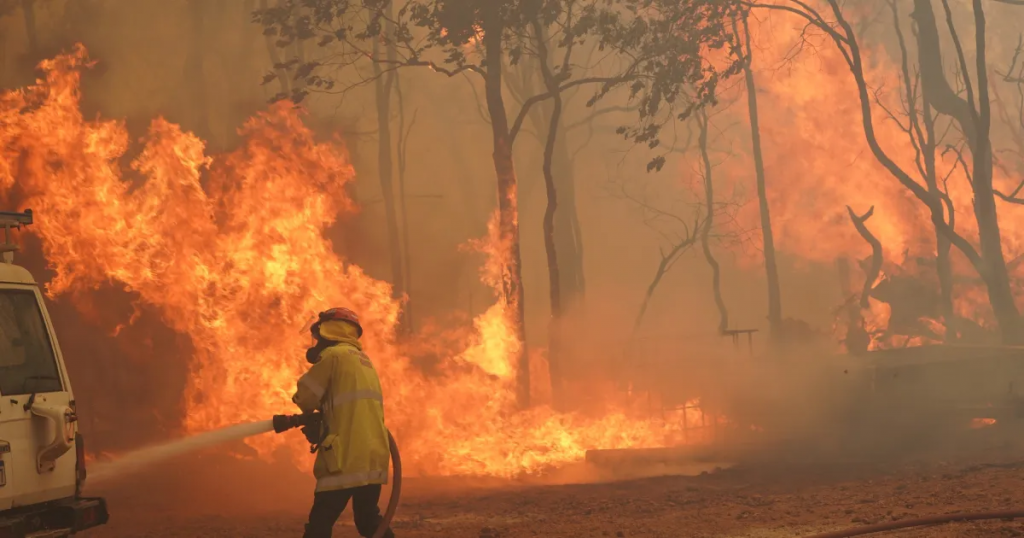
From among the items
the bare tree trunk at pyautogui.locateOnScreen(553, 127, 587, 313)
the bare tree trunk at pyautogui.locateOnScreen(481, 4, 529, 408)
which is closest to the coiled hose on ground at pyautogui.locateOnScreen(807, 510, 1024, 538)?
the bare tree trunk at pyautogui.locateOnScreen(481, 4, 529, 408)

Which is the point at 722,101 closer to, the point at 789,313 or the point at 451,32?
the point at 789,313

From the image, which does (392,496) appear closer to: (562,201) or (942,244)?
(562,201)

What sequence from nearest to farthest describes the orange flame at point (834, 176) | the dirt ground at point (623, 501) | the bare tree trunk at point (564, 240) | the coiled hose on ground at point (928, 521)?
the coiled hose on ground at point (928, 521) → the dirt ground at point (623, 501) → the bare tree trunk at point (564, 240) → the orange flame at point (834, 176)

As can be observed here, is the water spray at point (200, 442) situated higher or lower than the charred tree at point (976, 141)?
lower

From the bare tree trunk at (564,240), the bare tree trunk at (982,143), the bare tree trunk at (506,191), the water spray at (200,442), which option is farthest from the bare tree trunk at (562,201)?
the water spray at (200,442)

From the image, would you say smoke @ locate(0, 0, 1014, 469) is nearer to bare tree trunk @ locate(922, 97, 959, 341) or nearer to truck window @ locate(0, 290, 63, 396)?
bare tree trunk @ locate(922, 97, 959, 341)

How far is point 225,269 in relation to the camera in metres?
14.8

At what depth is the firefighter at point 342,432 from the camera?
5.92 meters

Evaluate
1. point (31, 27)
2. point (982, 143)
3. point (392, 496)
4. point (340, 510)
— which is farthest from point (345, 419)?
point (31, 27)

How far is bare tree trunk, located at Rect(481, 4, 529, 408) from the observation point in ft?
61.2

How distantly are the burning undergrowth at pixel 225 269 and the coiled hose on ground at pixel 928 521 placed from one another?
25.4ft

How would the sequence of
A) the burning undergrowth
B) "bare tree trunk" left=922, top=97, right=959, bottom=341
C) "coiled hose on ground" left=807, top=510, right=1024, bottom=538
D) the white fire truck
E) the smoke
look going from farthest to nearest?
"bare tree trunk" left=922, top=97, right=959, bottom=341, the smoke, the burning undergrowth, "coiled hose on ground" left=807, top=510, right=1024, bottom=538, the white fire truck

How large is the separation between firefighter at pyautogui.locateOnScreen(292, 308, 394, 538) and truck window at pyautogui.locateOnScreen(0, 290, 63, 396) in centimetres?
164

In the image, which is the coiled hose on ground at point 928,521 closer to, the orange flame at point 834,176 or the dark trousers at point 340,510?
the dark trousers at point 340,510
